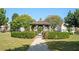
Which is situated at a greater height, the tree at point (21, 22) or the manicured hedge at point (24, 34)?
the tree at point (21, 22)

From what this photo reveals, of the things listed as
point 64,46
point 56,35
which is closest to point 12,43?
point 56,35

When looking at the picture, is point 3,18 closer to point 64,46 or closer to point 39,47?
point 39,47

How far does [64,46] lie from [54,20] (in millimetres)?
696

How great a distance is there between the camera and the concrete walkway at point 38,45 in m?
11.6

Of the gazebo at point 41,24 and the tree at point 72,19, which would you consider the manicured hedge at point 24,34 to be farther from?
the tree at point 72,19

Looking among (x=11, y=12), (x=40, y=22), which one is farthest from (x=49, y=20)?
(x=11, y=12)

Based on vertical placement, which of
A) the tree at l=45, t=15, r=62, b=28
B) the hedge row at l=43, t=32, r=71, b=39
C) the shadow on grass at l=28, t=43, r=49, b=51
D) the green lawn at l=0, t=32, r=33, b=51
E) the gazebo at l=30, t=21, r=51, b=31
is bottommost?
the shadow on grass at l=28, t=43, r=49, b=51

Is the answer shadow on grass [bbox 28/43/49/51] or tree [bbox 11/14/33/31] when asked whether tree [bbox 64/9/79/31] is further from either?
tree [bbox 11/14/33/31]

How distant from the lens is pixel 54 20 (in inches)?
462

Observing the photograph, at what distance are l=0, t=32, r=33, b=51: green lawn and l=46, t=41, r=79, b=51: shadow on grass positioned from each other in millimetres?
570

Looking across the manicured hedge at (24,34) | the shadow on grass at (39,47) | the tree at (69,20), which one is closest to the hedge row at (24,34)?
the manicured hedge at (24,34)

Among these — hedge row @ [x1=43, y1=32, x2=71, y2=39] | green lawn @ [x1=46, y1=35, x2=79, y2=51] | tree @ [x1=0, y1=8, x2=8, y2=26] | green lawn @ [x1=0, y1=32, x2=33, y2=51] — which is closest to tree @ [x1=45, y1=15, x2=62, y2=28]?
hedge row @ [x1=43, y1=32, x2=71, y2=39]

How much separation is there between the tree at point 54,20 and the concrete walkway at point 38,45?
1.41 feet

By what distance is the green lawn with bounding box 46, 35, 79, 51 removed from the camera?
11633 millimetres
